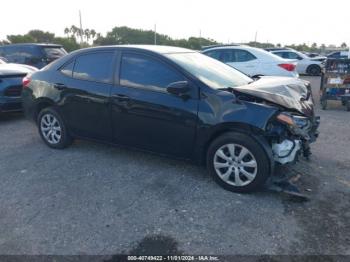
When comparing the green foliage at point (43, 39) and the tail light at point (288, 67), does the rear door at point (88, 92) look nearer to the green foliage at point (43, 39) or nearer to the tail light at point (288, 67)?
the tail light at point (288, 67)

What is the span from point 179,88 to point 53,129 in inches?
99.2

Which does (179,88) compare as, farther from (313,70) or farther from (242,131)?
(313,70)

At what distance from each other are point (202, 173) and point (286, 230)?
4.74 feet

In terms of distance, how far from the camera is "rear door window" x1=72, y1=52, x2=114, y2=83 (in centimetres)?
444

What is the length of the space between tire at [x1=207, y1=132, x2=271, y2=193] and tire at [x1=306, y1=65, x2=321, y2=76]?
16.7 m

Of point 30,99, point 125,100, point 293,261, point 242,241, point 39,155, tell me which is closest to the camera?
point 293,261

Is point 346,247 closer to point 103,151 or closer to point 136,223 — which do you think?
point 136,223

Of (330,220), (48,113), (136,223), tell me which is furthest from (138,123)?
(330,220)

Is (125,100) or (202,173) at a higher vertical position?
(125,100)

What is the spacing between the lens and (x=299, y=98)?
3947 millimetres

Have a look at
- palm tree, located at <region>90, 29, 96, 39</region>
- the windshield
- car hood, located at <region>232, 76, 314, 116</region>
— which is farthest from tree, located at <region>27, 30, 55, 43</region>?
car hood, located at <region>232, 76, 314, 116</region>

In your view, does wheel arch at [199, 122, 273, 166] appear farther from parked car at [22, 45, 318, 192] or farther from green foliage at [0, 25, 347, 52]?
green foliage at [0, 25, 347, 52]

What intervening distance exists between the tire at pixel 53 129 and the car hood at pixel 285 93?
281 centimetres

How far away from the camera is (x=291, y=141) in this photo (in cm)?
366
